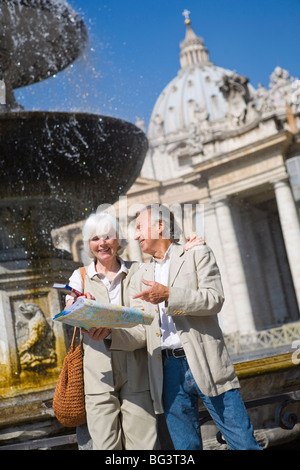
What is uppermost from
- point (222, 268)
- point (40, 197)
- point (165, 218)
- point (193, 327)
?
point (222, 268)

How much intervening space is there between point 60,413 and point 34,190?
3.61 metres

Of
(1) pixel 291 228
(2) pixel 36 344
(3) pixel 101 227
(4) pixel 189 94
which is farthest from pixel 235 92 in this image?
(4) pixel 189 94

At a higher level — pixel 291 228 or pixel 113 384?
pixel 291 228

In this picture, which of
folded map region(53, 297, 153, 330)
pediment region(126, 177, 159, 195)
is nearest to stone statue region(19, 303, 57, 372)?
folded map region(53, 297, 153, 330)

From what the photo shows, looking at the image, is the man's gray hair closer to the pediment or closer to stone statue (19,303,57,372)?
stone statue (19,303,57,372)

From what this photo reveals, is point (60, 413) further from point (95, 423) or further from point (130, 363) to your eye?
point (130, 363)

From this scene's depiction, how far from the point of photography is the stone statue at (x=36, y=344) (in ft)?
17.9

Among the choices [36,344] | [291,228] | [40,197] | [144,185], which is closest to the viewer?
[36,344]

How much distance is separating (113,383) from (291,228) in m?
22.1

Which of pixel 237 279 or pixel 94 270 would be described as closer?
pixel 94 270

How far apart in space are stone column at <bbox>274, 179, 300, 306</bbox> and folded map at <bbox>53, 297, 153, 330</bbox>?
870 inches

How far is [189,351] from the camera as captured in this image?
263 centimetres

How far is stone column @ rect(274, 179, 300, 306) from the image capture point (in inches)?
939

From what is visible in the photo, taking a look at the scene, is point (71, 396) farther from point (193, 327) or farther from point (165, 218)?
point (165, 218)
